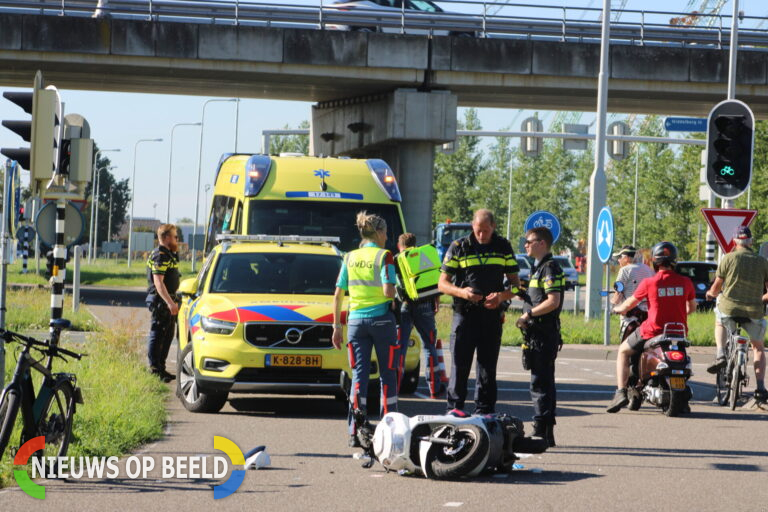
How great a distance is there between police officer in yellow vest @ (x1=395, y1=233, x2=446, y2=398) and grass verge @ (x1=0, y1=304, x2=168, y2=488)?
2779 mm

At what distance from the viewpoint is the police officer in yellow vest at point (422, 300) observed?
555 inches

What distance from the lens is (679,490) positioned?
864 centimetres

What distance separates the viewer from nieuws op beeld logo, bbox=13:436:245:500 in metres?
8.19

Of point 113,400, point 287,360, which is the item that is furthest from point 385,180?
point 113,400

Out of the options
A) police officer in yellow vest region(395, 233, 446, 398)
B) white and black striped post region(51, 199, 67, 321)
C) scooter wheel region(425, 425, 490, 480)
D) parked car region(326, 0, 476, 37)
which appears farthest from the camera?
parked car region(326, 0, 476, 37)

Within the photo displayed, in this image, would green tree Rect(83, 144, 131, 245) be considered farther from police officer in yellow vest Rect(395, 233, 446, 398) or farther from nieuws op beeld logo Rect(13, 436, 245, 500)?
nieuws op beeld logo Rect(13, 436, 245, 500)

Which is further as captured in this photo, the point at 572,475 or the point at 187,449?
the point at 187,449

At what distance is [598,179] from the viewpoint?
26.9m

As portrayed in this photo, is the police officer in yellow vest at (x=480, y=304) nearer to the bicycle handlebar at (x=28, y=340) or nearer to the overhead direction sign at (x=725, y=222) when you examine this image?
the bicycle handlebar at (x=28, y=340)

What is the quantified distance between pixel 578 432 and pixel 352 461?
116 inches

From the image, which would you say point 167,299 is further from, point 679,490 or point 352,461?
point 679,490

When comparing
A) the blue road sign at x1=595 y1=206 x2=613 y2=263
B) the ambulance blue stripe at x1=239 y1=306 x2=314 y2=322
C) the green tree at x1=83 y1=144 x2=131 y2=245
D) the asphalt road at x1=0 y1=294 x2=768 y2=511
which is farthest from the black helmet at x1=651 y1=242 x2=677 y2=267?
the green tree at x1=83 y1=144 x2=131 y2=245

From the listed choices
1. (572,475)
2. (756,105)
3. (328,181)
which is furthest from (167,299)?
(756,105)

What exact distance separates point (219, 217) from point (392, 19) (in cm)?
1566
